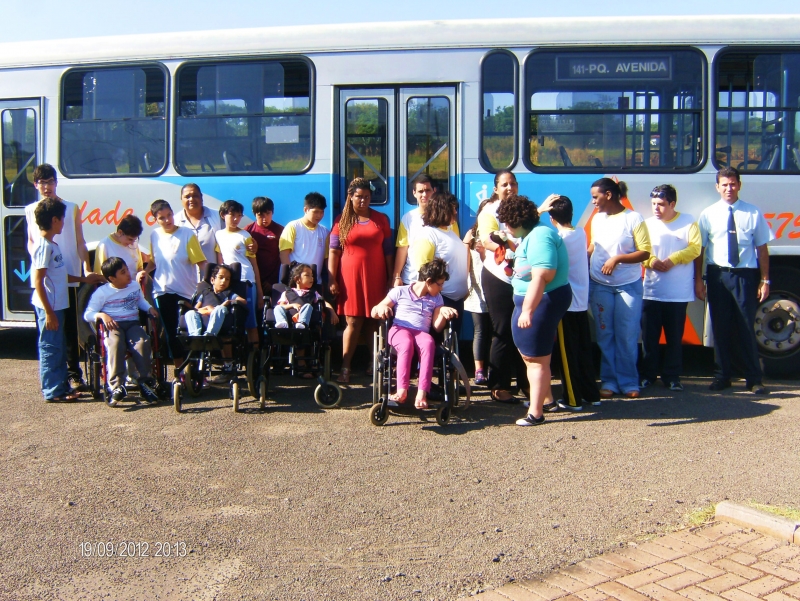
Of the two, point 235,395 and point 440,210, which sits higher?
point 440,210

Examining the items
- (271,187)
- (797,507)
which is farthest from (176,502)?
(271,187)

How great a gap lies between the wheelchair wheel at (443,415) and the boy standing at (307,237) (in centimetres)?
211

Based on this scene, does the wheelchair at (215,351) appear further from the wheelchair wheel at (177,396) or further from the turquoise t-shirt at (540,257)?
the turquoise t-shirt at (540,257)

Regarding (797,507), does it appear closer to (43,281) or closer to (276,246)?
(276,246)

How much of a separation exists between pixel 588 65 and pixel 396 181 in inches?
84.2

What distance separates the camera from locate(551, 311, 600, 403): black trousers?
6566 mm

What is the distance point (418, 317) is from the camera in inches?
246

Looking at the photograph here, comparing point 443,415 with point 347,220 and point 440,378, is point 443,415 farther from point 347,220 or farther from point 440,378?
point 347,220

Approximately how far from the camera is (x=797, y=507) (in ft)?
14.3

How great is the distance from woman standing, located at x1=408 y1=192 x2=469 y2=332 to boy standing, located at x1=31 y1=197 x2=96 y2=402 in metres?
3.07

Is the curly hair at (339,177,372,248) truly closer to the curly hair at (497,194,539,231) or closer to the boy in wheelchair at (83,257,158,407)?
the curly hair at (497,194,539,231)

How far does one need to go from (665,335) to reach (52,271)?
219 inches

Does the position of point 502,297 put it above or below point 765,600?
above
